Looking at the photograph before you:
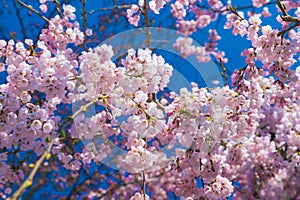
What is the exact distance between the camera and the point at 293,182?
5199 millimetres

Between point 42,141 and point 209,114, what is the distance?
154 centimetres

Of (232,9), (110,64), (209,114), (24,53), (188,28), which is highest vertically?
(188,28)

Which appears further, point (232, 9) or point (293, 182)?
point (293, 182)

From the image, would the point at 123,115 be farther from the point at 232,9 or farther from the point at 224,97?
the point at 232,9

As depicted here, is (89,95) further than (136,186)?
No

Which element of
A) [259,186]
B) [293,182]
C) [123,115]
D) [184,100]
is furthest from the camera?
[259,186]

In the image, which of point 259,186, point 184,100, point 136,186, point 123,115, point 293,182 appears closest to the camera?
point 184,100

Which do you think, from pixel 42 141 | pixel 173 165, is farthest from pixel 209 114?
pixel 42 141

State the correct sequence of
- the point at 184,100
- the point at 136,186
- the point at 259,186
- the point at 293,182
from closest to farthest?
the point at 184,100 < the point at 293,182 < the point at 259,186 < the point at 136,186

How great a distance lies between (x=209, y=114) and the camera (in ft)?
10.9

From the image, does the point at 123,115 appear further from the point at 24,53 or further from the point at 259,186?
the point at 259,186

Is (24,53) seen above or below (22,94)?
above

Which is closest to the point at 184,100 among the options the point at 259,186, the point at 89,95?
the point at 89,95

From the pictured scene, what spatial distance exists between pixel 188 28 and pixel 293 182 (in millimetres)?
4177
